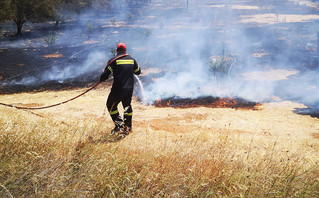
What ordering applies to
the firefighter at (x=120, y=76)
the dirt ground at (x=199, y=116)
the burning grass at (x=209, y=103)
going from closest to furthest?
the firefighter at (x=120, y=76) < the dirt ground at (x=199, y=116) < the burning grass at (x=209, y=103)

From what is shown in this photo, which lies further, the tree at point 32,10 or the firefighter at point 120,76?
the tree at point 32,10

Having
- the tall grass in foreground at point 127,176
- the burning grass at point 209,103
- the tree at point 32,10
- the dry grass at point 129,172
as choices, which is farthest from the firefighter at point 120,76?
the tree at point 32,10

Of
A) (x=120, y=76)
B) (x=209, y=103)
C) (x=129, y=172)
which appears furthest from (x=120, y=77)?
(x=209, y=103)

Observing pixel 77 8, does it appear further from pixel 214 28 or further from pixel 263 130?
pixel 263 130

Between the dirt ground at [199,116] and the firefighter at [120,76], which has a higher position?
the firefighter at [120,76]

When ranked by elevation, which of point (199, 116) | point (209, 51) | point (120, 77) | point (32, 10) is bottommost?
point (199, 116)

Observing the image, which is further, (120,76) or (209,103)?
(209,103)

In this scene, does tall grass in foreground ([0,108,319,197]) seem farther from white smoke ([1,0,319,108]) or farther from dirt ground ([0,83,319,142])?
white smoke ([1,0,319,108])

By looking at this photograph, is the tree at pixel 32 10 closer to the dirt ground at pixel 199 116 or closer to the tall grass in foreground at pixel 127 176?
the dirt ground at pixel 199 116

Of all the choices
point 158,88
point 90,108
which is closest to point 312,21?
point 158,88

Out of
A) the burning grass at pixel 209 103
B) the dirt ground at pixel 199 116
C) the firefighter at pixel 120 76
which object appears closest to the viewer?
the firefighter at pixel 120 76

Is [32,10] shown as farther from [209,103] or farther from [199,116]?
[199,116]

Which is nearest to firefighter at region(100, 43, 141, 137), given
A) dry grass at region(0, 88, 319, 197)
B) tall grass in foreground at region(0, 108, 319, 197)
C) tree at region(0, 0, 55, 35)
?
dry grass at region(0, 88, 319, 197)

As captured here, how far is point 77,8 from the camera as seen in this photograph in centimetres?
3550
